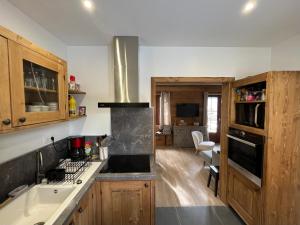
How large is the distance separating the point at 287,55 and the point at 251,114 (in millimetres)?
912

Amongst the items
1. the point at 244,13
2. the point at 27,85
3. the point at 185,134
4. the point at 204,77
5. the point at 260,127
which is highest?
the point at 244,13

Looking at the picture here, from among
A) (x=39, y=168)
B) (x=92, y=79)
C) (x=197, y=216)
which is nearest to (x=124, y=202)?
(x=39, y=168)

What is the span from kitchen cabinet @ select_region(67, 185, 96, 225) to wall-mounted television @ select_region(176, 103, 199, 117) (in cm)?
514

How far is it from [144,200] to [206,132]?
4.86 m

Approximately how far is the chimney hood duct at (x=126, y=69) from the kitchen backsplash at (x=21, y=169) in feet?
3.11

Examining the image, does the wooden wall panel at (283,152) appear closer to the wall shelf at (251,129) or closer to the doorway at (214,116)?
the wall shelf at (251,129)

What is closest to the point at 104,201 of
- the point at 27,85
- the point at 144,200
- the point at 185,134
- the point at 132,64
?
the point at 144,200

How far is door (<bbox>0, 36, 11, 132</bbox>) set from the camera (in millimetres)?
931

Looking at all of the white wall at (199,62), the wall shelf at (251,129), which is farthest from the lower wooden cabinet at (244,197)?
the white wall at (199,62)

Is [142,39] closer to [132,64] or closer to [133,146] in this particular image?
[132,64]

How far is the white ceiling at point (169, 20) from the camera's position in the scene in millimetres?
1403

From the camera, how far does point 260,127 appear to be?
1884 millimetres

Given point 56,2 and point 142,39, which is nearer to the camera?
point 56,2

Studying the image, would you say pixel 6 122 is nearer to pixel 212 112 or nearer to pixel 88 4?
pixel 88 4
